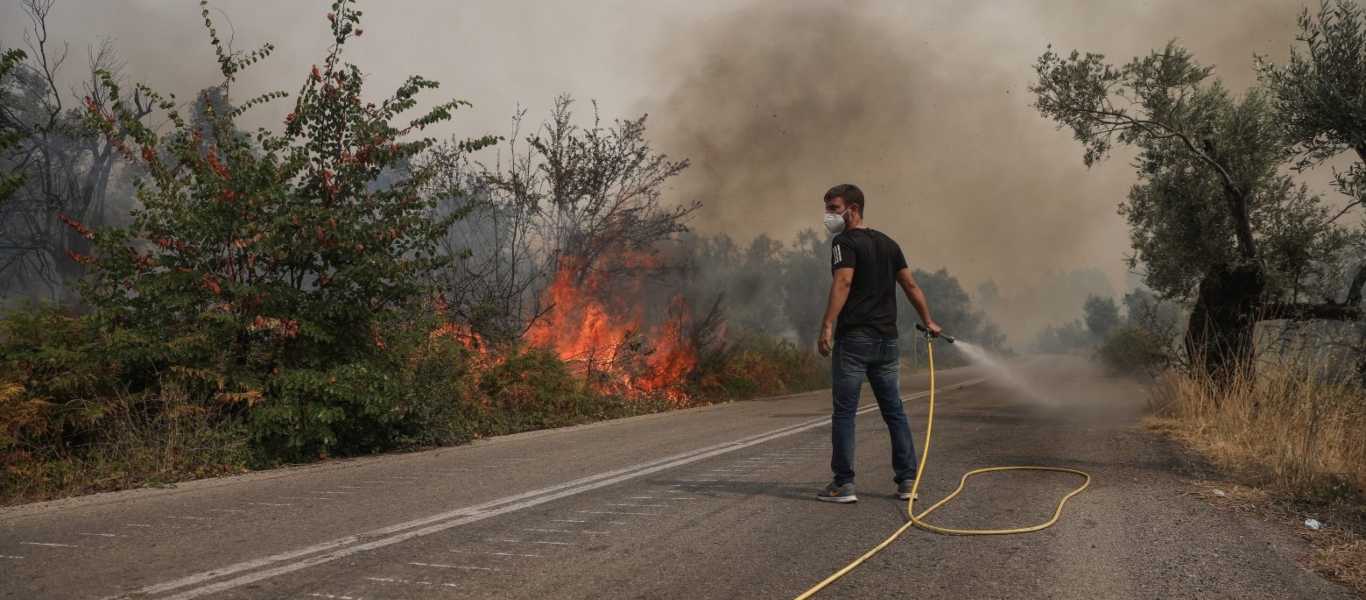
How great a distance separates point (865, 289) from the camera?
19.6ft

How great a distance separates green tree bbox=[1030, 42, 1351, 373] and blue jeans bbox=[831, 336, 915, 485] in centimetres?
806

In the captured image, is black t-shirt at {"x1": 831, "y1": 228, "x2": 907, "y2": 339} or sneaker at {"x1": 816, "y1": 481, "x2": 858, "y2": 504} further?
black t-shirt at {"x1": 831, "y1": 228, "x2": 907, "y2": 339}

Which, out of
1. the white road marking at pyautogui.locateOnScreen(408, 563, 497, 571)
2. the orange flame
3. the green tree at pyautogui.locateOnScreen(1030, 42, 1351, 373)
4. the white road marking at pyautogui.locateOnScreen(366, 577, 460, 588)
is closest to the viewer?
the white road marking at pyautogui.locateOnScreen(366, 577, 460, 588)

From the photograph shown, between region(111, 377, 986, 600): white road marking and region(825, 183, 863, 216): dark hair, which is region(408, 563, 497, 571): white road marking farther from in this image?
region(825, 183, 863, 216): dark hair

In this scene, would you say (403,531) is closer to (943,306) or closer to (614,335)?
(614,335)

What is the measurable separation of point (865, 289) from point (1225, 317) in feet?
33.8

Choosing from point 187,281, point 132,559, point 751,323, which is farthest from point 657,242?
point 751,323

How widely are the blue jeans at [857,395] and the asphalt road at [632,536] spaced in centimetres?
31

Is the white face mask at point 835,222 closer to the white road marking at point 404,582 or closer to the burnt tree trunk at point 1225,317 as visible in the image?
the white road marking at point 404,582

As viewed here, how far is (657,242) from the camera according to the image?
18.2 metres

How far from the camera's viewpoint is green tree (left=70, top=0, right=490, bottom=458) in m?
7.49

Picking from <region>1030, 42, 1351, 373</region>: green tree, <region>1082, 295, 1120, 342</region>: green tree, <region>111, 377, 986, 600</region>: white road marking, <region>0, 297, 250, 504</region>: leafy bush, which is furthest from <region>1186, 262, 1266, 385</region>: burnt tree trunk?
<region>1082, 295, 1120, 342</region>: green tree

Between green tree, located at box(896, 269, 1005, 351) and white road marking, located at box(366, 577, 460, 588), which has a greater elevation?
green tree, located at box(896, 269, 1005, 351)

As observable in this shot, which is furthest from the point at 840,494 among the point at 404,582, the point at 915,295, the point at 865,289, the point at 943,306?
the point at 943,306
